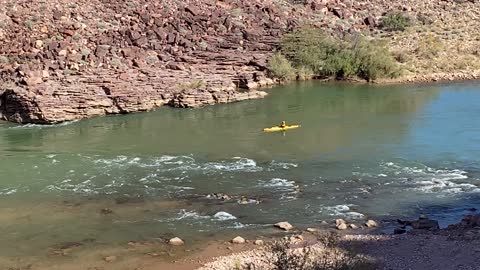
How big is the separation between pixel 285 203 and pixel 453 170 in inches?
245

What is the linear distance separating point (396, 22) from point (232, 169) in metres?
33.5

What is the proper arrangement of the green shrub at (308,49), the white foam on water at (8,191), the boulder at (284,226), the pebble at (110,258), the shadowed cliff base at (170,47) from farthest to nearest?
the green shrub at (308,49), the shadowed cliff base at (170,47), the white foam on water at (8,191), the boulder at (284,226), the pebble at (110,258)

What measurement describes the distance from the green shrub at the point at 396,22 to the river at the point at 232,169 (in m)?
17.1

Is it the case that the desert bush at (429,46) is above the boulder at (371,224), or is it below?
above

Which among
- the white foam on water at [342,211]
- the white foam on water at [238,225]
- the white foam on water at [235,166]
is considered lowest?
the white foam on water at [235,166]

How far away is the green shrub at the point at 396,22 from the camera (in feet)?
171

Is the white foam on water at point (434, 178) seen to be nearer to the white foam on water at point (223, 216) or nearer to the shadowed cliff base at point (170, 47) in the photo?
the white foam on water at point (223, 216)

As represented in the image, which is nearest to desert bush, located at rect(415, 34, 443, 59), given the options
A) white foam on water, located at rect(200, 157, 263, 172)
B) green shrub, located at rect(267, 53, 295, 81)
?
green shrub, located at rect(267, 53, 295, 81)

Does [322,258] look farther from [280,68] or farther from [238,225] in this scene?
[280,68]

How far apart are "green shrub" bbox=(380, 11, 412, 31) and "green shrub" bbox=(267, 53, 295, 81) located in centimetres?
1218

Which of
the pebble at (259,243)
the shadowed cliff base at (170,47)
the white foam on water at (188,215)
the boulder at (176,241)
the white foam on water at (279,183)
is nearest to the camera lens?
the pebble at (259,243)

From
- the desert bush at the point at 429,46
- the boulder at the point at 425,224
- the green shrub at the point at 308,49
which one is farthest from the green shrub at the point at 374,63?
the boulder at the point at 425,224

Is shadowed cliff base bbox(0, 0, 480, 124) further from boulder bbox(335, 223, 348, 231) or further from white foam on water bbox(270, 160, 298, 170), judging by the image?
boulder bbox(335, 223, 348, 231)

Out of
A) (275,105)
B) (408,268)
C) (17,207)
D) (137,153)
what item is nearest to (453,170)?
(408,268)
